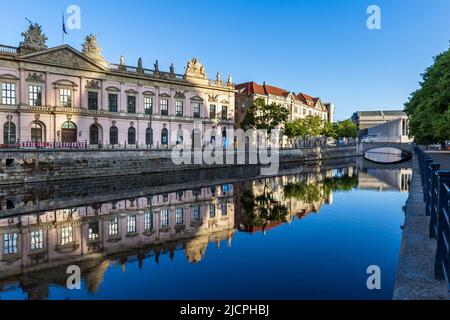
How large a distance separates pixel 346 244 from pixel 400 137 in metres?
123

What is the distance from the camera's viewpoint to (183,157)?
4475cm

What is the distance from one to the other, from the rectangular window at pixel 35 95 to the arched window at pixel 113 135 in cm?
957

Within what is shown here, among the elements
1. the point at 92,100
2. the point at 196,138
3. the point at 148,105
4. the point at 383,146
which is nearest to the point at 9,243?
the point at 92,100

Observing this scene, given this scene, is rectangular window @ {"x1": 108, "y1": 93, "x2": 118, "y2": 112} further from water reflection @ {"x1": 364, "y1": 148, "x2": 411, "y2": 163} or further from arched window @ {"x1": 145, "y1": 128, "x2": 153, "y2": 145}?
water reflection @ {"x1": 364, "y1": 148, "x2": 411, "y2": 163}

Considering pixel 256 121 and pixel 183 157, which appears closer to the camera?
pixel 183 157

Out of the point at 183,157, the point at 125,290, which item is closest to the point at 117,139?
the point at 183,157

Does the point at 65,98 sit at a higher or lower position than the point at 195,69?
lower

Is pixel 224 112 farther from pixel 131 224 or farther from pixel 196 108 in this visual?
pixel 131 224

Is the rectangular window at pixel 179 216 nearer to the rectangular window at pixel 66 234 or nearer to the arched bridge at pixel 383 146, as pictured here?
the rectangular window at pixel 66 234

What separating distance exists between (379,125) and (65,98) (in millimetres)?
151924

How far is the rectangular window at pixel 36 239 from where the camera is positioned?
1191 cm

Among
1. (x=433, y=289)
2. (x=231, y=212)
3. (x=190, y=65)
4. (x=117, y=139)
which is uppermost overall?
(x=190, y=65)

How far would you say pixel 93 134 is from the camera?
45.2 metres
